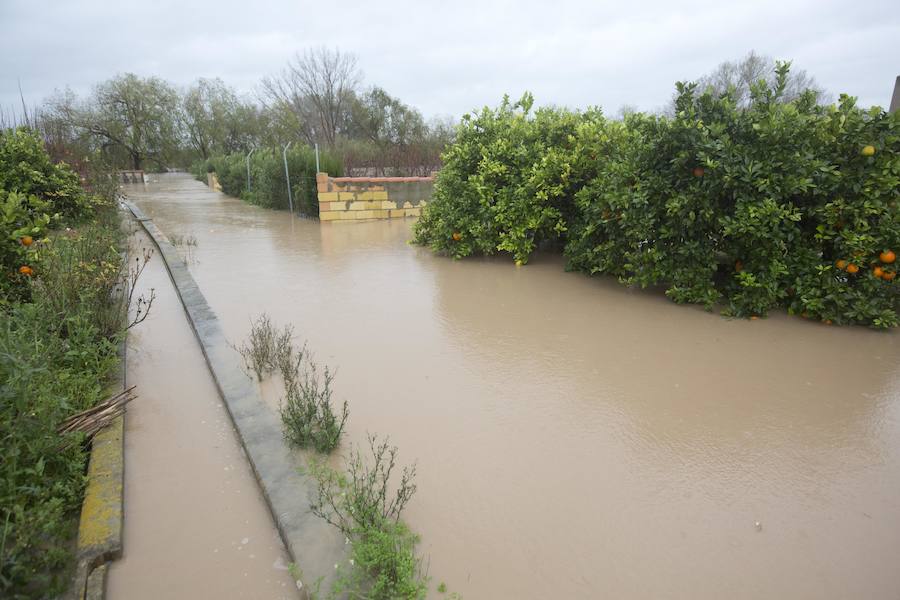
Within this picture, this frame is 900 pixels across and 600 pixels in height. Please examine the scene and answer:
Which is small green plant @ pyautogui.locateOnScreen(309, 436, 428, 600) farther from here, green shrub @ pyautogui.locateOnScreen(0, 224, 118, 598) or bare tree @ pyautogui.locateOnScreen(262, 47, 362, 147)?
bare tree @ pyautogui.locateOnScreen(262, 47, 362, 147)

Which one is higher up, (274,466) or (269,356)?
(269,356)

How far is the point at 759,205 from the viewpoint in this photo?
4.28 meters

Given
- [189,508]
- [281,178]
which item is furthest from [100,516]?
[281,178]

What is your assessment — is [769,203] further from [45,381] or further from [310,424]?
[45,381]

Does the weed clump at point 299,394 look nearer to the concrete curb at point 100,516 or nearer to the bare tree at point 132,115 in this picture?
the concrete curb at point 100,516

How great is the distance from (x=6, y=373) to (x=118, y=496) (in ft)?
2.69

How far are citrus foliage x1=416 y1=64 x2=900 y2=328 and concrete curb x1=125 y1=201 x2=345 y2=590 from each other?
3.84m

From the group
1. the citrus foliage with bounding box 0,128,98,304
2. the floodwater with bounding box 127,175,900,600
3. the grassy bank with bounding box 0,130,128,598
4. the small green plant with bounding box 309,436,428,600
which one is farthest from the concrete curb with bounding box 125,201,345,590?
the citrus foliage with bounding box 0,128,98,304

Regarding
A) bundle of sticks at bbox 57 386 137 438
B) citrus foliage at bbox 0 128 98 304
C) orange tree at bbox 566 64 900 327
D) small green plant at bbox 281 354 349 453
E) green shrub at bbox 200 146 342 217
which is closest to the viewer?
bundle of sticks at bbox 57 386 137 438

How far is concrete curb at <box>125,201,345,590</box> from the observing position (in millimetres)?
1933

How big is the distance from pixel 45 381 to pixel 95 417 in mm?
290

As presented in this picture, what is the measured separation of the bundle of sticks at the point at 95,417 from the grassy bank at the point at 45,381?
67 millimetres

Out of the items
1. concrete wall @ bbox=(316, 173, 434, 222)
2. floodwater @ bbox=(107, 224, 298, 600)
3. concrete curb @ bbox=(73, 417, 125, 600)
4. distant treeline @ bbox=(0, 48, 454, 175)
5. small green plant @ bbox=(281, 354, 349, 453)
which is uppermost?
distant treeline @ bbox=(0, 48, 454, 175)

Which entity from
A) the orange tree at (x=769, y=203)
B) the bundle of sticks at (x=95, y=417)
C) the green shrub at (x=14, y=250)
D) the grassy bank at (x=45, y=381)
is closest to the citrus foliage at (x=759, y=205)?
the orange tree at (x=769, y=203)
